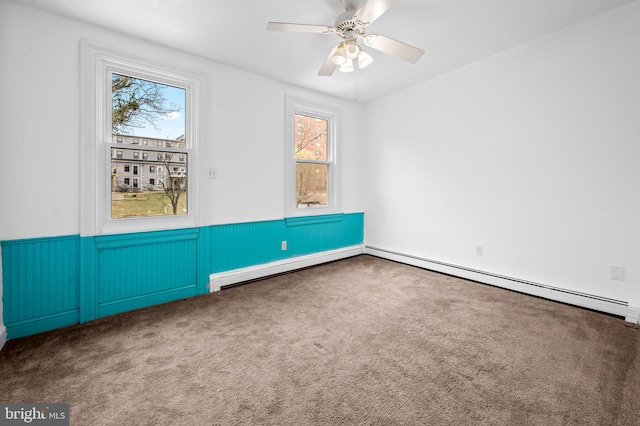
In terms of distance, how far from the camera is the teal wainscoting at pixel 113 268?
2.34 m

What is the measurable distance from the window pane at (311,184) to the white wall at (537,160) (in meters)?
1.29

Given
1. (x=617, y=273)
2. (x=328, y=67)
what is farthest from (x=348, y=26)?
(x=617, y=273)

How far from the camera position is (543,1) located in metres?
2.38

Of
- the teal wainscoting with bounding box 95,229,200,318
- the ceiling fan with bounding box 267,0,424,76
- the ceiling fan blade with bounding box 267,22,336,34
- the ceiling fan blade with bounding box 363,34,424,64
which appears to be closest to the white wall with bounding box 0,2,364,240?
the teal wainscoting with bounding box 95,229,200,318

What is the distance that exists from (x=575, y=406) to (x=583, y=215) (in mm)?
2009

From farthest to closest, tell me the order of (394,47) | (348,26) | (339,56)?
(339,56), (394,47), (348,26)

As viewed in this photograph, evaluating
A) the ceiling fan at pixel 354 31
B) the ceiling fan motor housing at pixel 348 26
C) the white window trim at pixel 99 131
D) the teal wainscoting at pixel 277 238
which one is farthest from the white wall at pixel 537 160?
the white window trim at pixel 99 131

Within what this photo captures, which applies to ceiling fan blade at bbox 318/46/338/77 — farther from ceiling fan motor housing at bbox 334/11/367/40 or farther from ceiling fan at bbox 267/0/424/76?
ceiling fan motor housing at bbox 334/11/367/40

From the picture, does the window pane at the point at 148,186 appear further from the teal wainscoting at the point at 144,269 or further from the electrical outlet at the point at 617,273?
the electrical outlet at the point at 617,273

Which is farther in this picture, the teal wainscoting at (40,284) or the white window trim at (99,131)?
the white window trim at (99,131)

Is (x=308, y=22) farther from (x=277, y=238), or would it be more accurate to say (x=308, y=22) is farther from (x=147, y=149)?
(x=277, y=238)

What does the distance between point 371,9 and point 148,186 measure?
2639 mm

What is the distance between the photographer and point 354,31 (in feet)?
7.72

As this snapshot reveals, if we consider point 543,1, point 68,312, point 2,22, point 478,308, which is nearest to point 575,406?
point 478,308
